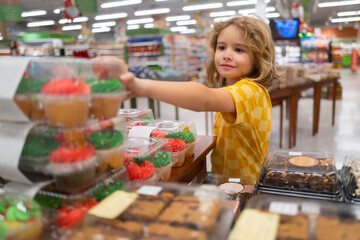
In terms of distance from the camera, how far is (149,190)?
967 mm

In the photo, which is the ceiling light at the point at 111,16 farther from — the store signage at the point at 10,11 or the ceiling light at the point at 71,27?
the store signage at the point at 10,11

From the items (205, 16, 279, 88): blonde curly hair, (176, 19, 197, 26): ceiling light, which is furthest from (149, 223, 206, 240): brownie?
(176, 19, 197, 26): ceiling light

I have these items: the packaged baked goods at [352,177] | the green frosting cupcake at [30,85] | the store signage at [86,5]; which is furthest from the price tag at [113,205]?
the store signage at [86,5]

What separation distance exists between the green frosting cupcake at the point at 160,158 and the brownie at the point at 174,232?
1.50ft

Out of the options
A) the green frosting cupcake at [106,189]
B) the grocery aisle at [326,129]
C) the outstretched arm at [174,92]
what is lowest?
the grocery aisle at [326,129]

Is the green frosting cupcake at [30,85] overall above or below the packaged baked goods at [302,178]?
above

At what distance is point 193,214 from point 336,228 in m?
0.37

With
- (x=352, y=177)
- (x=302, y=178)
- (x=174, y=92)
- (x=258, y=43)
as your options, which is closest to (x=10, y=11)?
(x=258, y=43)

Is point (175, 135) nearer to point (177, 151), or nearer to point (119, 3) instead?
point (177, 151)

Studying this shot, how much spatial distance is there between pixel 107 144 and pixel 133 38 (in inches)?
459

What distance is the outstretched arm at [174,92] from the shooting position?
0.97m

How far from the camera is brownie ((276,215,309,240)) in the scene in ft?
2.40

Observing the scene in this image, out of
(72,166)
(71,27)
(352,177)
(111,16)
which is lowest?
(352,177)

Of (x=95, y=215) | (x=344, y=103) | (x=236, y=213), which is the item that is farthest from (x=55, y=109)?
(x=344, y=103)
